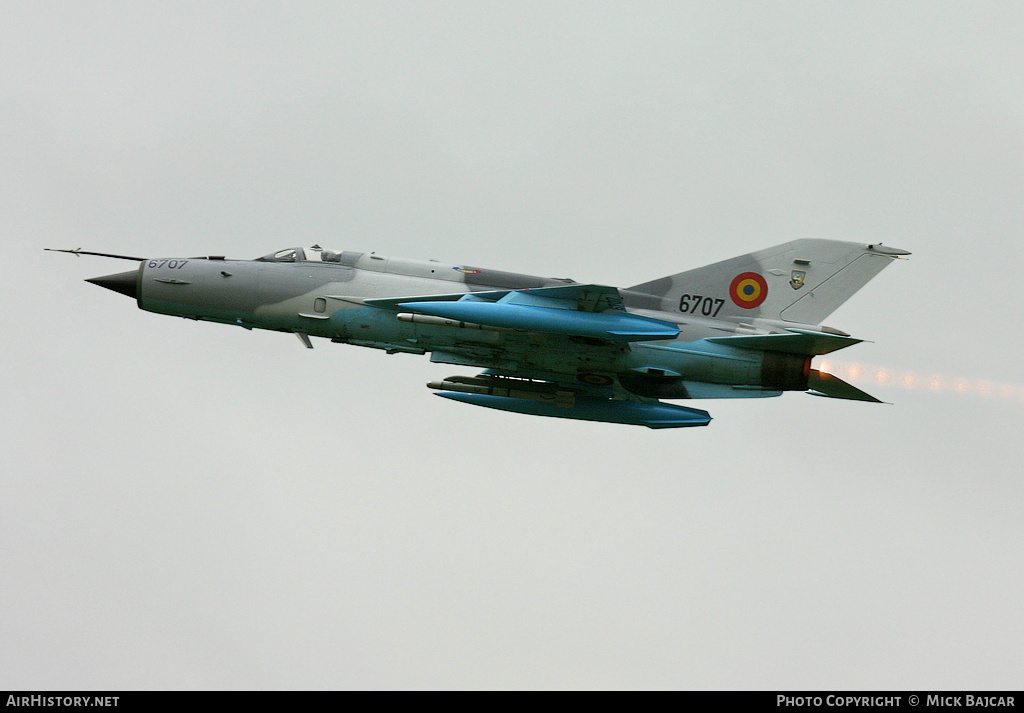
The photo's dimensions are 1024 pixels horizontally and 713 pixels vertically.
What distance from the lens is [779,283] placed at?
76.8 ft

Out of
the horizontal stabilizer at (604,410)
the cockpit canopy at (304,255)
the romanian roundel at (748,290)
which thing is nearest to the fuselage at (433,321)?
the cockpit canopy at (304,255)

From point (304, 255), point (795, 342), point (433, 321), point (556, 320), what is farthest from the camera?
point (304, 255)

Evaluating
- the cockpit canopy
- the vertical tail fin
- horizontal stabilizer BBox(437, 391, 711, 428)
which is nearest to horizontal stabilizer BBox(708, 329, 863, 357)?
the vertical tail fin

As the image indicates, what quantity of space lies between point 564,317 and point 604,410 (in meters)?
3.30

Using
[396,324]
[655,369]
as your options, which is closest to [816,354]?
[655,369]

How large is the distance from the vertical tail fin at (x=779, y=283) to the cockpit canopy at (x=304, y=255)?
6043 millimetres

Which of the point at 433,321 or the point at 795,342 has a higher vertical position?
the point at 433,321

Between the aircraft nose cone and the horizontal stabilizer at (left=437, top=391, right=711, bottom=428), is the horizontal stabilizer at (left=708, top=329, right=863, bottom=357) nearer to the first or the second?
the horizontal stabilizer at (left=437, top=391, right=711, bottom=428)

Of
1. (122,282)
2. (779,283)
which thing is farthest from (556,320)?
(122,282)

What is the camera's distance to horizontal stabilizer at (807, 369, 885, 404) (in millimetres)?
22328

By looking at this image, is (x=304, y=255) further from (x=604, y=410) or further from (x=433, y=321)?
(x=604, y=410)

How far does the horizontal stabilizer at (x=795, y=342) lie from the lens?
21.6 m

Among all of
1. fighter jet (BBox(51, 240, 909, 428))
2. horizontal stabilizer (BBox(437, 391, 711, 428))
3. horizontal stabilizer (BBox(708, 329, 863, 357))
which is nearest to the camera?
horizontal stabilizer (BBox(708, 329, 863, 357))

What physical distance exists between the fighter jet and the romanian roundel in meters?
0.02
